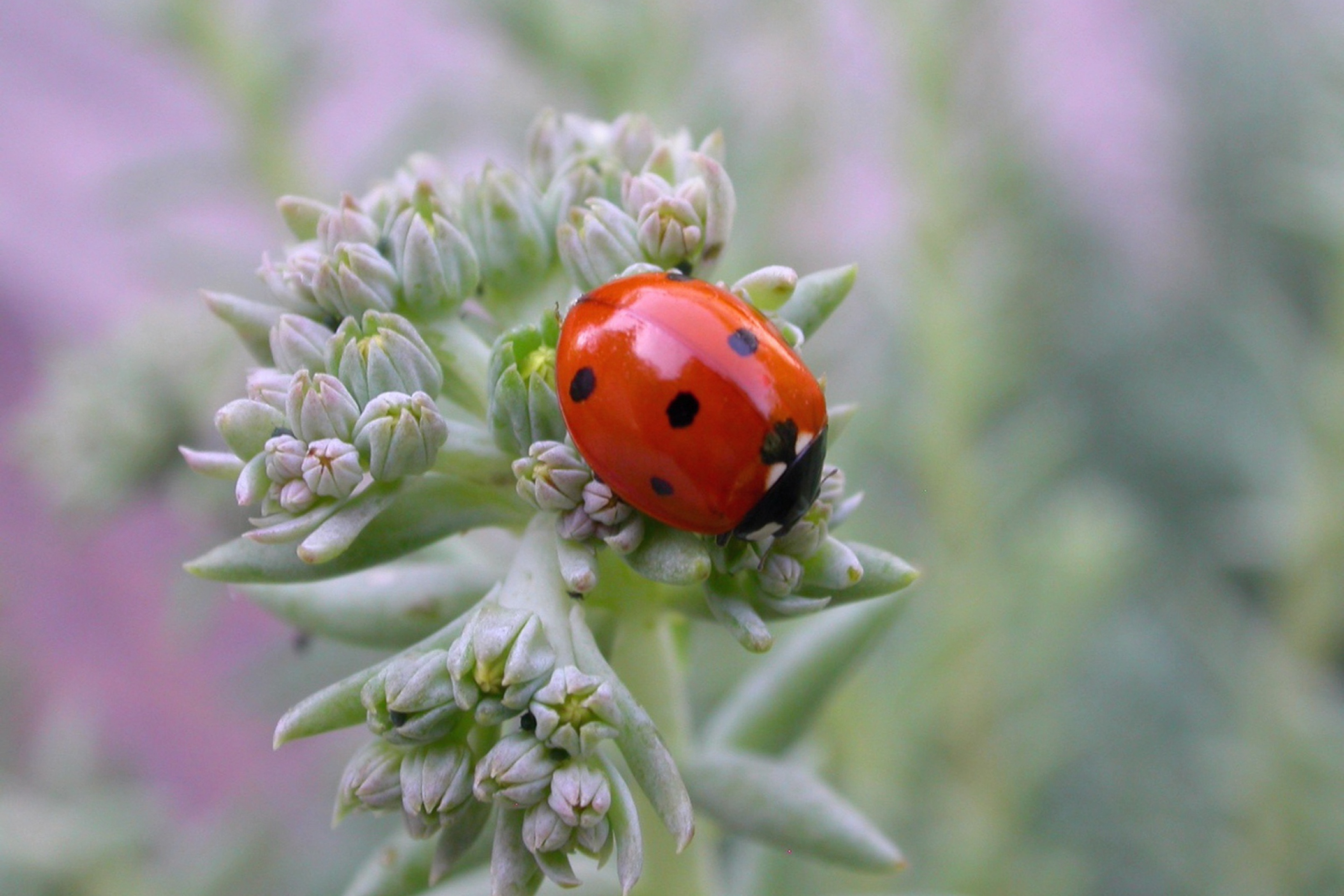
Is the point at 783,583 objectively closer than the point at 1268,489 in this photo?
Yes

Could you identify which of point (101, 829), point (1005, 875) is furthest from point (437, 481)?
point (1005, 875)

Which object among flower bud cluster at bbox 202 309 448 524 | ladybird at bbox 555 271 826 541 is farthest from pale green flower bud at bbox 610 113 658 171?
flower bud cluster at bbox 202 309 448 524

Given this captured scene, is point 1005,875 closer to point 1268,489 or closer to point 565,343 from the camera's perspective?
point 1268,489

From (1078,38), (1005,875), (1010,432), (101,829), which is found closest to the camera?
(101,829)

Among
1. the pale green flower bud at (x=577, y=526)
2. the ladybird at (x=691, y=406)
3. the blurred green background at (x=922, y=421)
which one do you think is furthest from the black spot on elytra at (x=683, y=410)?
the blurred green background at (x=922, y=421)

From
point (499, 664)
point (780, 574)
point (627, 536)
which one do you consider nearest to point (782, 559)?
point (780, 574)

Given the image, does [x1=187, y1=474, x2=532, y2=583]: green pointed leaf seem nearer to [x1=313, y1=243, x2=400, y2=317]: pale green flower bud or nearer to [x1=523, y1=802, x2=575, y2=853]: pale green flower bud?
[x1=313, y1=243, x2=400, y2=317]: pale green flower bud

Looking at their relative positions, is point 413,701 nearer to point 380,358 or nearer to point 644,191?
point 380,358
